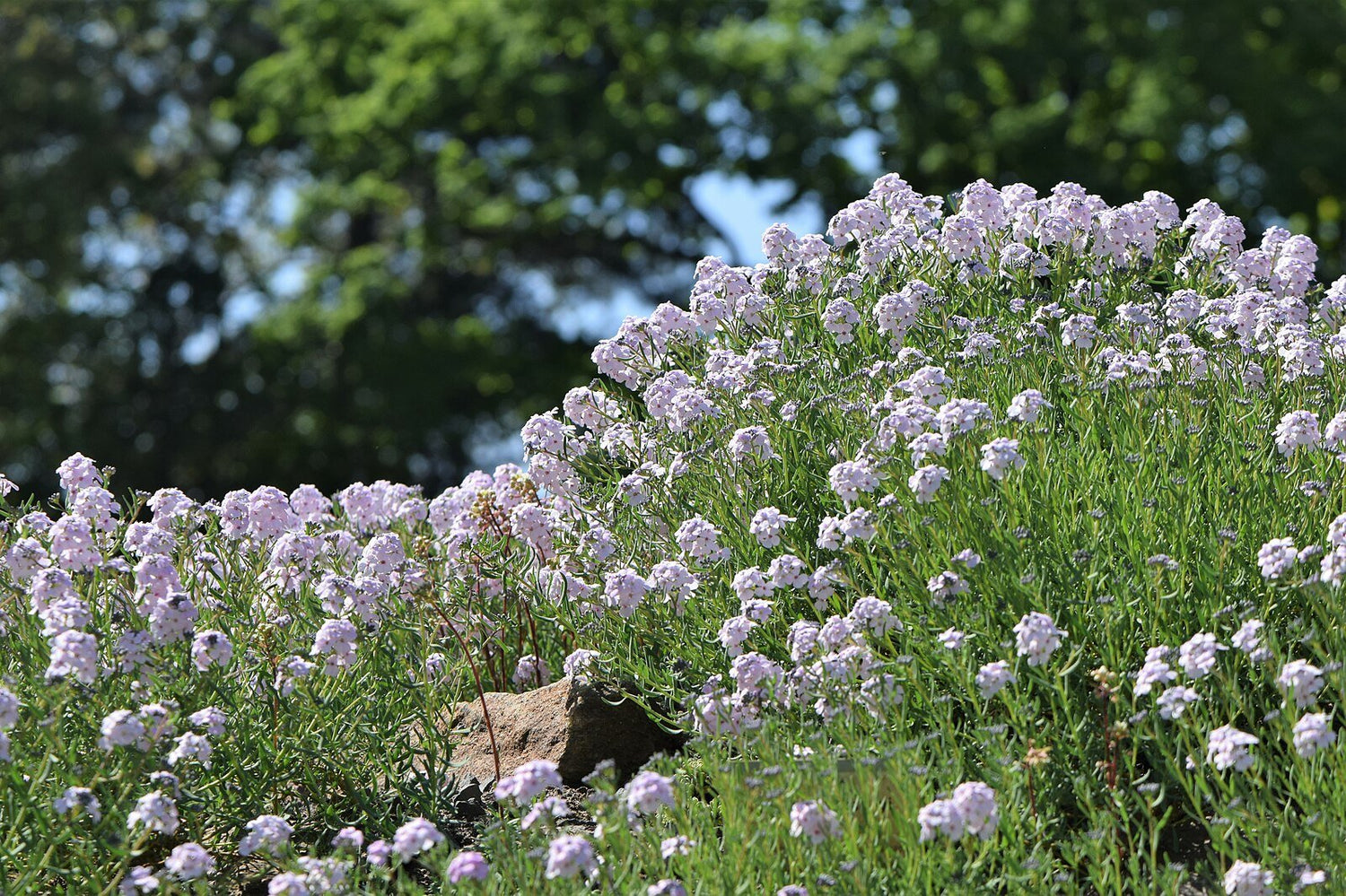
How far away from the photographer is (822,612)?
5016 mm

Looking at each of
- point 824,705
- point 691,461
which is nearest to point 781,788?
point 824,705

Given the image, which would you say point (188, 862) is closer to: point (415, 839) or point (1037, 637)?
point (415, 839)

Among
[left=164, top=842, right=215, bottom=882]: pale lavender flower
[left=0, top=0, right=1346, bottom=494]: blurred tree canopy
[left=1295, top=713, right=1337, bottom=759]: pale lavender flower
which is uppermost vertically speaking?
Result: [left=0, top=0, right=1346, bottom=494]: blurred tree canopy

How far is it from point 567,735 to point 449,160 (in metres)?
21.2

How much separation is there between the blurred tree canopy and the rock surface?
17.4m

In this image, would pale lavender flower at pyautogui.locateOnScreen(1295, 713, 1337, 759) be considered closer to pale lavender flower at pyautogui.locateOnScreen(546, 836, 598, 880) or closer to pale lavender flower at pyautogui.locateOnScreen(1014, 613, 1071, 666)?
pale lavender flower at pyautogui.locateOnScreen(1014, 613, 1071, 666)

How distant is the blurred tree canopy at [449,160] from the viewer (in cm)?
2202

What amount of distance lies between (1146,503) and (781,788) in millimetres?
1383

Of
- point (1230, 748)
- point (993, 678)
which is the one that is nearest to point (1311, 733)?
point (1230, 748)

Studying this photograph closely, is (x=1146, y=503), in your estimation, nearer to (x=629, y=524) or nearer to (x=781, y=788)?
(x=781, y=788)

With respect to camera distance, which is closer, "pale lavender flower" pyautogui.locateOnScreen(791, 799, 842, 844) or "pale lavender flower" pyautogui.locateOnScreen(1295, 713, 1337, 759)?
"pale lavender flower" pyautogui.locateOnScreen(1295, 713, 1337, 759)

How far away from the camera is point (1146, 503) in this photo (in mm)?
4371

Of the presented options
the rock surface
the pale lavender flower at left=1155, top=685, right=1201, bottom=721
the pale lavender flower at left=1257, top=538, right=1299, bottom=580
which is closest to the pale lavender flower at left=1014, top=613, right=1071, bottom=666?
the pale lavender flower at left=1155, top=685, right=1201, bottom=721

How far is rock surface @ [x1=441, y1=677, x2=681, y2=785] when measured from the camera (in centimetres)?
523
